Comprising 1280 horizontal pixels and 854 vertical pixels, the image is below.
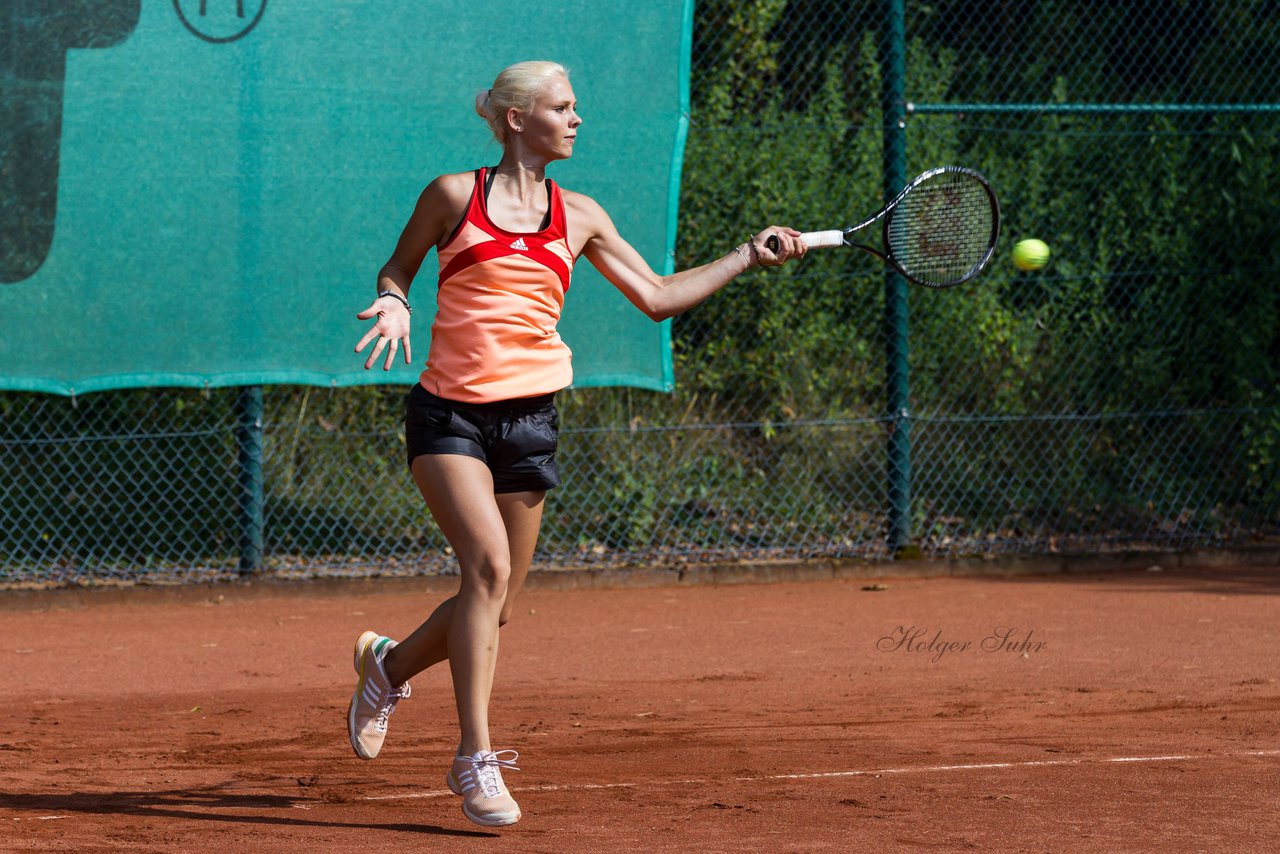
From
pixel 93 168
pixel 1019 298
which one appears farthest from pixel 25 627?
pixel 1019 298

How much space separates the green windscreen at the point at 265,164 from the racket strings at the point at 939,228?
2.66 meters

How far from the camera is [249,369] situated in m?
7.46

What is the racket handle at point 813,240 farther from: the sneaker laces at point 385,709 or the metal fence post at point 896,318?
the metal fence post at point 896,318

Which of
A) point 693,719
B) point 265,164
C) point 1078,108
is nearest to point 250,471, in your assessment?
point 265,164

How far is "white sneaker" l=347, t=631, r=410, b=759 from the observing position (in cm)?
419

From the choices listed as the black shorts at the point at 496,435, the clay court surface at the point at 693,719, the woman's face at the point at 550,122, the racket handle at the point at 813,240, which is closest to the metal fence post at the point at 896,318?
the clay court surface at the point at 693,719

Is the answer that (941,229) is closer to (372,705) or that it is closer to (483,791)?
(372,705)

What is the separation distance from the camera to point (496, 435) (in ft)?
12.9

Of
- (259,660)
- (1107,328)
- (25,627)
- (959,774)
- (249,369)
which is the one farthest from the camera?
(1107,328)

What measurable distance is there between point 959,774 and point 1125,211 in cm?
563

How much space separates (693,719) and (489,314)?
182 centimetres

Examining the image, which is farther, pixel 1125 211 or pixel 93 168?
pixel 1125 211

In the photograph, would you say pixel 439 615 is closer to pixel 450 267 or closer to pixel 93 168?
pixel 450 267

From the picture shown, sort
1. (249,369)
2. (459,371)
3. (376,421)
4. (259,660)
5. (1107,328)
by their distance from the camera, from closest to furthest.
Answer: (459,371)
(259,660)
(249,369)
(376,421)
(1107,328)
